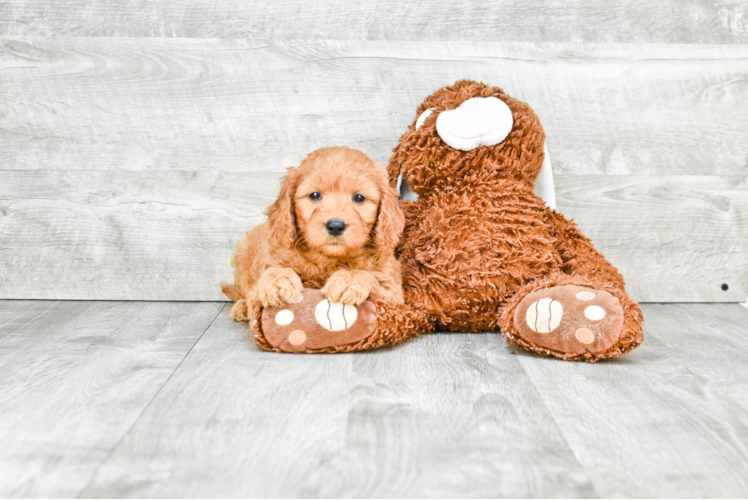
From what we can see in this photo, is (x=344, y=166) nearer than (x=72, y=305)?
Yes

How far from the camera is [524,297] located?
1409 millimetres

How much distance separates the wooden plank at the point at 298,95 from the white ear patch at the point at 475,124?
1.20ft

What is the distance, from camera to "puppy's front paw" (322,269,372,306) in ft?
4.34

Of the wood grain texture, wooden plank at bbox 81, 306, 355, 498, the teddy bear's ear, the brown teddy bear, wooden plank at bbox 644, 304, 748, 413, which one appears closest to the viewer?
wooden plank at bbox 81, 306, 355, 498

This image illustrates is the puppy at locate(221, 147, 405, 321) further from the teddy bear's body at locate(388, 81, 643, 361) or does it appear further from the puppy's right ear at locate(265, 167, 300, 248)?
the teddy bear's body at locate(388, 81, 643, 361)

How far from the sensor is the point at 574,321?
1.31 m

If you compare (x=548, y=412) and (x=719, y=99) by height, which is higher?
(x=719, y=99)

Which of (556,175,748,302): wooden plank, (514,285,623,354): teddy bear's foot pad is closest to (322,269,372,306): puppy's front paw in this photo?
(514,285,623,354): teddy bear's foot pad

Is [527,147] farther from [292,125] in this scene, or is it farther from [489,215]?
[292,125]

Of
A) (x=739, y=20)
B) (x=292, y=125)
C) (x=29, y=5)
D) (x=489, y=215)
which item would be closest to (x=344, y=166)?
(x=489, y=215)

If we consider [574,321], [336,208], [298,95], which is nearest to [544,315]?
[574,321]

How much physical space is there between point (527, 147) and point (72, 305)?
4.59 feet

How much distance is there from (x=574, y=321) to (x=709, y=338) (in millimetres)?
539

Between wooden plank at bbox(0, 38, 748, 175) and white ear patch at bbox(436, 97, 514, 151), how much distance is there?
36 centimetres
